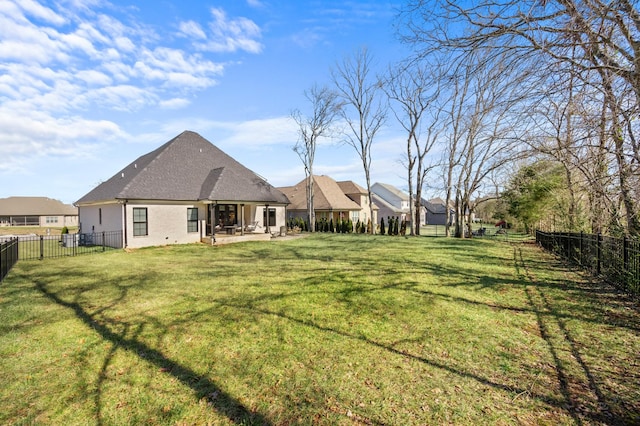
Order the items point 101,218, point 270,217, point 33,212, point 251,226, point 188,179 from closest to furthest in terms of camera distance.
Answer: point 101,218 → point 188,179 → point 251,226 → point 270,217 → point 33,212

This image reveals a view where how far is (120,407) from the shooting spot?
10.9 feet

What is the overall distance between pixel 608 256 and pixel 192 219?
19.2 metres

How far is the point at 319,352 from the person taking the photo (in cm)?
445

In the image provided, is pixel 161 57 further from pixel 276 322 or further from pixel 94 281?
pixel 276 322

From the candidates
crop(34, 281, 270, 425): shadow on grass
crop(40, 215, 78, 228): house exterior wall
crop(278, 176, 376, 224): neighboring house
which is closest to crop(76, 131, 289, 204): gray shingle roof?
crop(278, 176, 376, 224): neighboring house

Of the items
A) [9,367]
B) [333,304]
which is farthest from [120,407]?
[333,304]

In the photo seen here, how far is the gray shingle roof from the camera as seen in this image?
17641 millimetres

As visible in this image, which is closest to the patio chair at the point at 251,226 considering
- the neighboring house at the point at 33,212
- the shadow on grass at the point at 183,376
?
the shadow on grass at the point at 183,376

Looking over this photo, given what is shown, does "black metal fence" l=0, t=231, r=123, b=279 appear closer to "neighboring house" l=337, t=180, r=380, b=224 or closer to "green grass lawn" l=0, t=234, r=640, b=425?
"green grass lawn" l=0, t=234, r=640, b=425

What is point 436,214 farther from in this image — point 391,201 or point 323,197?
point 323,197

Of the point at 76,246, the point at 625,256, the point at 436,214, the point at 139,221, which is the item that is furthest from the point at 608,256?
the point at 436,214

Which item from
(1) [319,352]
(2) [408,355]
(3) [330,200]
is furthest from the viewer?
(3) [330,200]

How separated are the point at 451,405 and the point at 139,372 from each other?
3.85 m

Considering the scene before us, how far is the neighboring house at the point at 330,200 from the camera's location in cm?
3469
